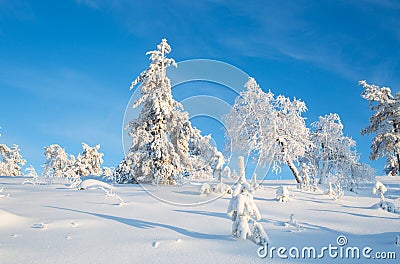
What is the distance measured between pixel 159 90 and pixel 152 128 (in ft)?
9.49

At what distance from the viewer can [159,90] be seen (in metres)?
21.8

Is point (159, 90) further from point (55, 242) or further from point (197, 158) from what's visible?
point (55, 242)

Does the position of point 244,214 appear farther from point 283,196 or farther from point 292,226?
point 283,196

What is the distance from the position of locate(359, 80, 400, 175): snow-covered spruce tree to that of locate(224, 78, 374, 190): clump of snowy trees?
2.72m

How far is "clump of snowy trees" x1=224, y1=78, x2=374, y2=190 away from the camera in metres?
21.2

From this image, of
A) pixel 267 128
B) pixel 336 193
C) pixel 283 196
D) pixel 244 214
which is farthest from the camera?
pixel 267 128

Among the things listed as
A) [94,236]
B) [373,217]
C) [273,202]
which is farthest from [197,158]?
[94,236]

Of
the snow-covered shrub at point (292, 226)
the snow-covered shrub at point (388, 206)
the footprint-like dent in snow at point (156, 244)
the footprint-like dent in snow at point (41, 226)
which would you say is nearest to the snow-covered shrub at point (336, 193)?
the snow-covered shrub at point (388, 206)

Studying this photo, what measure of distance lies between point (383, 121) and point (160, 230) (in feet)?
79.0

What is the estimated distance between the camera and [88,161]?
41812 millimetres

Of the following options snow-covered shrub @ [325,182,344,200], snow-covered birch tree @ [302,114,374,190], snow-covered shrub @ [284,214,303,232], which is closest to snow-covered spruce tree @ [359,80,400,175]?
snow-covered birch tree @ [302,114,374,190]

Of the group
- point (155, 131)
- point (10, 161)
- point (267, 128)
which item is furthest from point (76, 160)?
point (267, 128)

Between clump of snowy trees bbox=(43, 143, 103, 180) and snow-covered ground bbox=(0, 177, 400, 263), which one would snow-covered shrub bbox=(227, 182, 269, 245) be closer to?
snow-covered ground bbox=(0, 177, 400, 263)

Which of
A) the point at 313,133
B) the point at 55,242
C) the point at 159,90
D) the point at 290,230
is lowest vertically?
the point at 55,242
